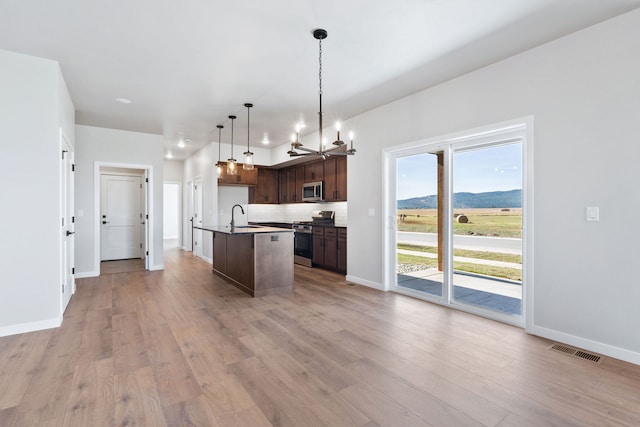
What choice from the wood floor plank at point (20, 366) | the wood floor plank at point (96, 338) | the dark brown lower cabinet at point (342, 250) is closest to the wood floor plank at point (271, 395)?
the wood floor plank at point (96, 338)

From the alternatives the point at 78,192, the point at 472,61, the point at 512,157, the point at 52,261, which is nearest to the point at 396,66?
the point at 472,61

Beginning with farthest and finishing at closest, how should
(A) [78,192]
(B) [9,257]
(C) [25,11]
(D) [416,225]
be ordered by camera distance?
(A) [78,192], (D) [416,225], (B) [9,257], (C) [25,11]

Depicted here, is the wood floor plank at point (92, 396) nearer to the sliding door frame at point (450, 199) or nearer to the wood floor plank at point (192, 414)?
the wood floor plank at point (192, 414)

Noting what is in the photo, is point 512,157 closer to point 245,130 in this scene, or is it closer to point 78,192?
point 245,130

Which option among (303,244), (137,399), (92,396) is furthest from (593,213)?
(303,244)

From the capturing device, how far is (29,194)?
3.35 metres

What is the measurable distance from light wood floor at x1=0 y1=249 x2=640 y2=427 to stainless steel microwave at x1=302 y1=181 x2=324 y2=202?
334cm

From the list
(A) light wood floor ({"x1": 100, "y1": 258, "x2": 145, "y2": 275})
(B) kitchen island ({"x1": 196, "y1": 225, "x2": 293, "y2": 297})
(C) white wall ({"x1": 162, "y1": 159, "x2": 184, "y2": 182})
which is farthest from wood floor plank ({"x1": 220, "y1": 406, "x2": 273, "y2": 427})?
(C) white wall ({"x1": 162, "y1": 159, "x2": 184, "y2": 182})

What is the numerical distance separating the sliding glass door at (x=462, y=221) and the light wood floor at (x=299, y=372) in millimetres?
527

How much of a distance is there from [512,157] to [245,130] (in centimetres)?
466

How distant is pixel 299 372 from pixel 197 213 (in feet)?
23.5

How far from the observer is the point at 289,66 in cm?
356

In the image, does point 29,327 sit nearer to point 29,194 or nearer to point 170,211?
point 29,194

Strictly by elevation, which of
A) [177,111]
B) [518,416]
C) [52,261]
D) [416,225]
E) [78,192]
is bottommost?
[518,416]
